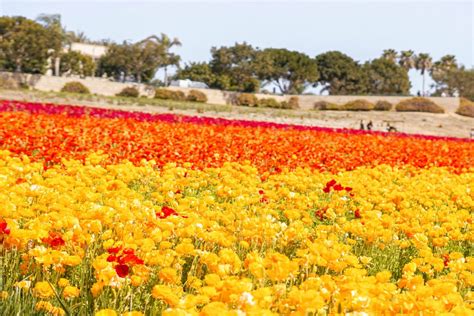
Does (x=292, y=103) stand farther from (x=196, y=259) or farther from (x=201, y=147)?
(x=196, y=259)

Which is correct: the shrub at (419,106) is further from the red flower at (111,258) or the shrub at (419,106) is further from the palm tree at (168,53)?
the red flower at (111,258)

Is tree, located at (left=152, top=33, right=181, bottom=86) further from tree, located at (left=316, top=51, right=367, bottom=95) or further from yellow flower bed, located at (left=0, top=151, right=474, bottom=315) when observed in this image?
yellow flower bed, located at (left=0, top=151, right=474, bottom=315)

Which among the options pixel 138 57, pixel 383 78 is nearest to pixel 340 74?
pixel 383 78

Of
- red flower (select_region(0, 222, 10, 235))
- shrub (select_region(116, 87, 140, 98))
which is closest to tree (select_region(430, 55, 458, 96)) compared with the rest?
shrub (select_region(116, 87, 140, 98))

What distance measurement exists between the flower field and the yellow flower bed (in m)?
0.01

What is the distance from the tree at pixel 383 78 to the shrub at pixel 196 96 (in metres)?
42.9

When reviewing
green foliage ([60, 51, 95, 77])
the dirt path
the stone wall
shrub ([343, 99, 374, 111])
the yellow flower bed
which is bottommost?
the yellow flower bed

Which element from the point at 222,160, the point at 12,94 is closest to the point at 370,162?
the point at 222,160

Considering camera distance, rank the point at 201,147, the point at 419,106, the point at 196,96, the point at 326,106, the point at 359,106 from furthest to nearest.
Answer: the point at 326,106 < the point at 196,96 < the point at 359,106 < the point at 419,106 < the point at 201,147

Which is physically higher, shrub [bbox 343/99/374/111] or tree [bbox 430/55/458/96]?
tree [bbox 430/55/458/96]

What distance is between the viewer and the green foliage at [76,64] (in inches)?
2970

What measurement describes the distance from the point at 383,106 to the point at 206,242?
54337 millimetres

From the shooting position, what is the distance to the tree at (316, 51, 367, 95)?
3656 inches

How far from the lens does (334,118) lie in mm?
43406
